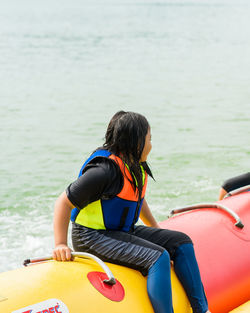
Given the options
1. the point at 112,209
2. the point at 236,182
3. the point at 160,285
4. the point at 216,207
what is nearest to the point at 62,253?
the point at 112,209


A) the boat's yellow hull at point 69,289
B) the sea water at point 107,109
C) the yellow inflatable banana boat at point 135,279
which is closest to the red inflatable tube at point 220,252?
the yellow inflatable banana boat at point 135,279

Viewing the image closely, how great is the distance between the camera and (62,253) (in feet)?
6.16

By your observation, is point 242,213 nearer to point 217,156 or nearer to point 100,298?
point 100,298

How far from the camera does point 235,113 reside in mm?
8727

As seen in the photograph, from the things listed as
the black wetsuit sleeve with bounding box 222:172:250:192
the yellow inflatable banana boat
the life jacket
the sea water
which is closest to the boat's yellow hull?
the yellow inflatable banana boat

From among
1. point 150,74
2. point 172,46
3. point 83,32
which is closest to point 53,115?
point 150,74

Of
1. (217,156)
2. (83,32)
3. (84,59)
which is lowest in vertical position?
(217,156)

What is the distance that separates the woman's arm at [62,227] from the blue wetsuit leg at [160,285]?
0.99 ft

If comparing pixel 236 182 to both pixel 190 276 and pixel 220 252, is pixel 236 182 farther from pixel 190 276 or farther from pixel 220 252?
pixel 190 276

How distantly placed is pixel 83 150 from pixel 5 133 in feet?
4.59

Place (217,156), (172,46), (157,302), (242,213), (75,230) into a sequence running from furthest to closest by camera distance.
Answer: (172,46)
(217,156)
(242,213)
(75,230)
(157,302)

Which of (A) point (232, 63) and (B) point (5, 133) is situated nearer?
(B) point (5, 133)

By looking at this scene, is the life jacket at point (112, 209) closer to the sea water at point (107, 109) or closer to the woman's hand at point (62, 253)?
the woman's hand at point (62, 253)

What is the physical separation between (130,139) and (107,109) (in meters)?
6.81
